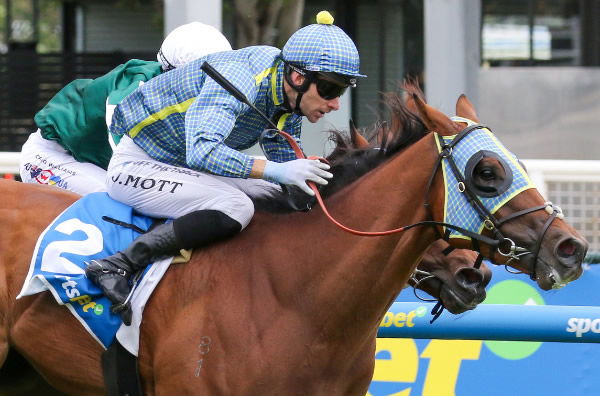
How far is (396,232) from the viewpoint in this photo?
137 inches

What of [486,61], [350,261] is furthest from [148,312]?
[486,61]

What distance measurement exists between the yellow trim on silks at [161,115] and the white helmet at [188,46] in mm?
1104

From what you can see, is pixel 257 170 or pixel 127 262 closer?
pixel 257 170

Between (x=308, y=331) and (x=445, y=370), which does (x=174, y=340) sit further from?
(x=445, y=370)

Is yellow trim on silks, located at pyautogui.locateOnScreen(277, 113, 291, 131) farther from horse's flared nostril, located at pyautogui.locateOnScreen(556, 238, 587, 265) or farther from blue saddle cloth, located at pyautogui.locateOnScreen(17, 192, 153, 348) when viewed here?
horse's flared nostril, located at pyautogui.locateOnScreen(556, 238, 587, 265)

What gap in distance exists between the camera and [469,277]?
383 cm

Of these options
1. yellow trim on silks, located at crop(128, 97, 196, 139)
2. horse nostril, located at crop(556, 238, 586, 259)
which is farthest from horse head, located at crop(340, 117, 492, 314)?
yellow trim on silks, located at crop(128, 97, 196, 139)

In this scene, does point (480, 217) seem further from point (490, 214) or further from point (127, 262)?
point (127, 262)

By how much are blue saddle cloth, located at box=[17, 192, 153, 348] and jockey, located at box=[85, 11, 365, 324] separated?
8 centimetres

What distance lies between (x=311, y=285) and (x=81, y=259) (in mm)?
891

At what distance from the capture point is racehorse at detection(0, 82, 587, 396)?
3.45m

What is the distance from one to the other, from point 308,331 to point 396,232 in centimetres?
47

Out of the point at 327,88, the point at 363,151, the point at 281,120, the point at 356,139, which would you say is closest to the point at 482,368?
the point at 356,139

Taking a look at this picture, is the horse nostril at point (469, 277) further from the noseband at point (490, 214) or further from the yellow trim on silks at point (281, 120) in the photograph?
the yellow trim on silks at point (281, 120)
